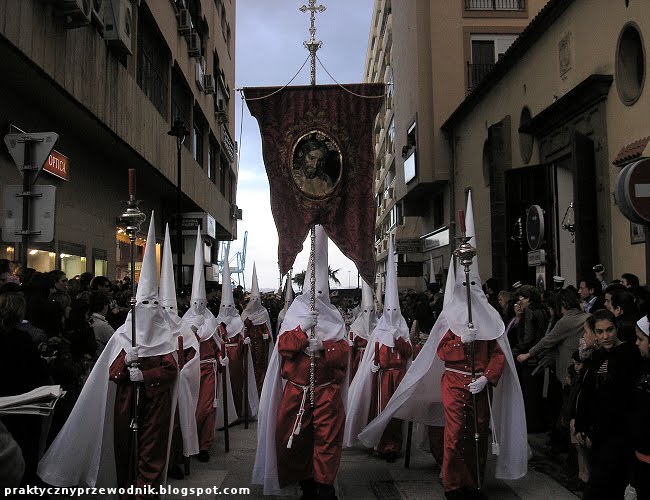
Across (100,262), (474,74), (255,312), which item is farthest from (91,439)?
(474,74)

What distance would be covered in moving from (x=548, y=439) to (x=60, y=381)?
6.39 metres

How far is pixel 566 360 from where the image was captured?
7871 millimetres

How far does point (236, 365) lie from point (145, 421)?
4.34m

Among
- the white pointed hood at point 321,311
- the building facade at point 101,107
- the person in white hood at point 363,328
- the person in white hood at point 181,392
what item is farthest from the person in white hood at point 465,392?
the building facade at point 101,107

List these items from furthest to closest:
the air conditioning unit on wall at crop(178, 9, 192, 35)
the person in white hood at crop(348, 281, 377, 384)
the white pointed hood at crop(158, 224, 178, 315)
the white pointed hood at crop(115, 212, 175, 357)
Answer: the air conditioning unit on wall at crop(178, 9, 192, 35)
the person in white hood at crop(348, 281, 377, 384)
the white pointed hood at crop(158, 224, 178, 315)
the white pointed hood at crop(115, 212, 175, 357)

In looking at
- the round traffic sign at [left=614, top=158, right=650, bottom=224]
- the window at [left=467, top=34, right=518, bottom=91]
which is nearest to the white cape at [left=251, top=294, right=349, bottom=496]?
the round traffic sign at [left=614, top=158, right=650, bottom=224]

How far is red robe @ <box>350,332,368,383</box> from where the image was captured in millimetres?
10523

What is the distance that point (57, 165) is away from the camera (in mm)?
12953

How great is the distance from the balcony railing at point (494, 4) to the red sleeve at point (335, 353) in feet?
79.0

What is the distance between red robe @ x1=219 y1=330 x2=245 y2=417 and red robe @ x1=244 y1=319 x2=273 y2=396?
1.19m

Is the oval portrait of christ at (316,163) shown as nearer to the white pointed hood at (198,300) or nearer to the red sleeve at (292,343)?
the red sleeve at (292,343)

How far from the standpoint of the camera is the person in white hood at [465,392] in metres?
6.53

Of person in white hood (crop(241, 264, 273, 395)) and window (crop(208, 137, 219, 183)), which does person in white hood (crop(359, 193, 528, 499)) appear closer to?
person in white hood (crop(241, 264, 273, 395))

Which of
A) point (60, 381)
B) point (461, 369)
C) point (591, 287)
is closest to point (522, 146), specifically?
point (591, 287)
